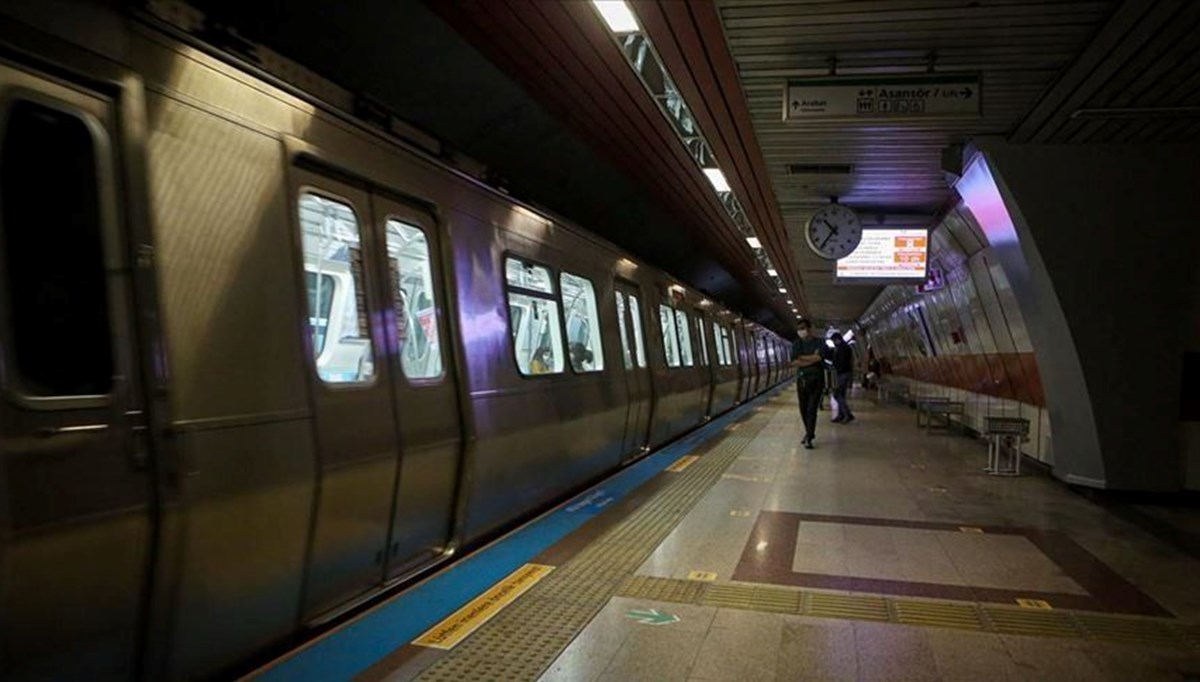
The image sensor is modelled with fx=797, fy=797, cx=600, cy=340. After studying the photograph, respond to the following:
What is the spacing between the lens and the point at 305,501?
331 cm

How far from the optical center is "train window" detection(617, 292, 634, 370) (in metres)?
8.70

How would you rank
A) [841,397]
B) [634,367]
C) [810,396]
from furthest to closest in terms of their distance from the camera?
1. [841,397]
2. [810,396]
3. [634,367]

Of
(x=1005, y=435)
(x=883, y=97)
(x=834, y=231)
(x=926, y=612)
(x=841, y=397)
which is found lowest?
(x=926, y=612)

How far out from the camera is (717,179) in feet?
30.4

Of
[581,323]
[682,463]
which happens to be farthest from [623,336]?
[682,463]

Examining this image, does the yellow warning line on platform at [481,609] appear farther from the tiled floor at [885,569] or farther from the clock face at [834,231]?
the clock face at [834,231]

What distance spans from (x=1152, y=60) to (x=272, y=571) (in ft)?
19.1

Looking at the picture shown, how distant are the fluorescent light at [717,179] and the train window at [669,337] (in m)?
2.06

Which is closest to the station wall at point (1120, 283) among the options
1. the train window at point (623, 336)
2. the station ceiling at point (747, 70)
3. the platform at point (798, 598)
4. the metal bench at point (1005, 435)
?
the station ceiling at point (747, 70)

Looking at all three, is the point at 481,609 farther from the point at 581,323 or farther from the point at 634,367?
the point at 634,367

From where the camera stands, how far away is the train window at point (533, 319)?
5891 mm

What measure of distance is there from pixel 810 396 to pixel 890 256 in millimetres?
2339

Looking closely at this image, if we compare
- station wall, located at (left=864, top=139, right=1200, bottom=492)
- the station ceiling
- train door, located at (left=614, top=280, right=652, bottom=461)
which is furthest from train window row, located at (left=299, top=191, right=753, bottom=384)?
station wall, located at (left=864, top=139, right=1200, bottom=492)

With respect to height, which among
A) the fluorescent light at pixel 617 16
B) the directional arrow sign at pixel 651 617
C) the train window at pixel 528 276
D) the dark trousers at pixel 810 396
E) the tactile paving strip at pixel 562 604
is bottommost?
the directional arrow sign at pixel 651 617
